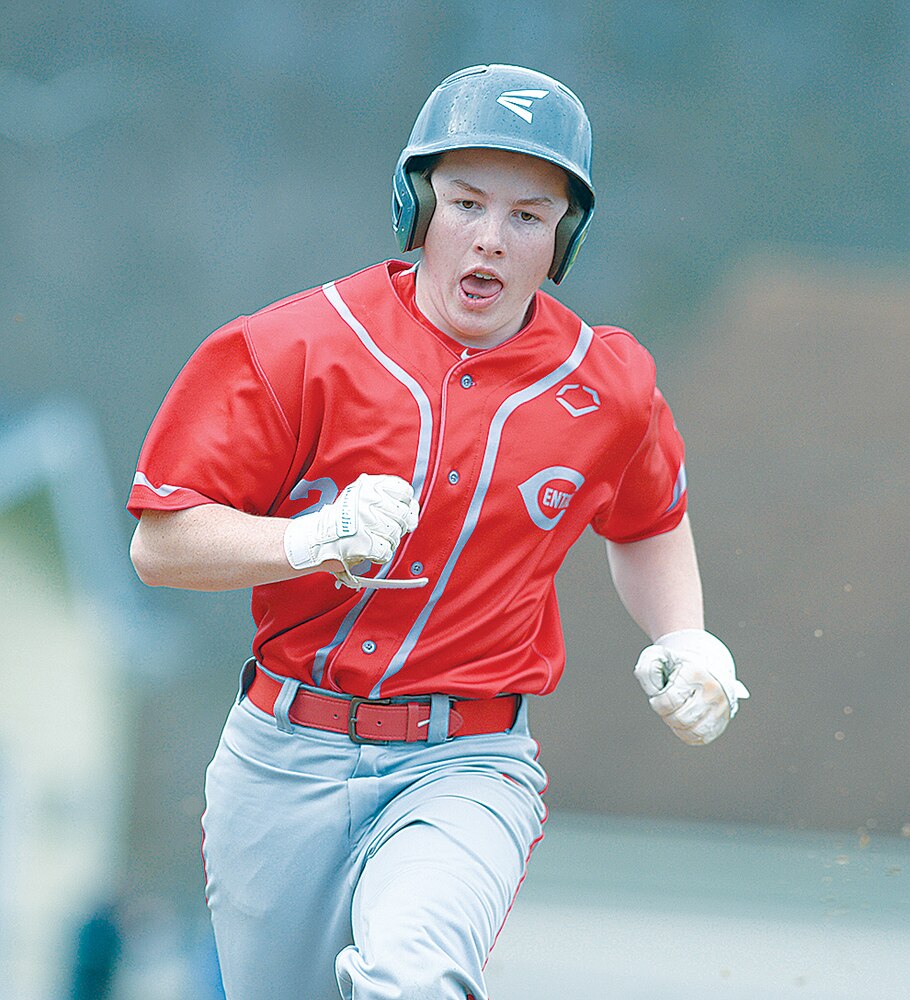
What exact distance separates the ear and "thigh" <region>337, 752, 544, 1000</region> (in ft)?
2.53

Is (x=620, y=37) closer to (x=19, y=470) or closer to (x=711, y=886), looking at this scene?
(x=19, y=470)

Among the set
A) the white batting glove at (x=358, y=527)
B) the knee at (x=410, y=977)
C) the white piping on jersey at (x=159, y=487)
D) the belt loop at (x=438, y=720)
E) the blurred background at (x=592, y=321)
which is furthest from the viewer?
the blurred background at (x=592, y=321)

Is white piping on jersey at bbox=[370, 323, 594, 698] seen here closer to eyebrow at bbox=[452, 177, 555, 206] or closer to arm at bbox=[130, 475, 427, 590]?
arm at bbox=[130, 475, 427, 590]

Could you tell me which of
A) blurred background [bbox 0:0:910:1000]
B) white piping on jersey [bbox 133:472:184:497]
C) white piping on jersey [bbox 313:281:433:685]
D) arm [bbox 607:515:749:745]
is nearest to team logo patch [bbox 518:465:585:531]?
white piping on jersey [bbox 313:281:433:685]

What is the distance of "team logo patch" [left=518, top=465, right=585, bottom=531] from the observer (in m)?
2.09

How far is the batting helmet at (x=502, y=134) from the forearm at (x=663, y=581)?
0.51 meters

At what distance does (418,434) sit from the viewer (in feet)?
6.64

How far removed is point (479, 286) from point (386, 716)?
2.00 feet

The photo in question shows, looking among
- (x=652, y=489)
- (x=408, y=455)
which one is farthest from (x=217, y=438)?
(x=652, y=489)

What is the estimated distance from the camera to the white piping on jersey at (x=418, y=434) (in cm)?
203

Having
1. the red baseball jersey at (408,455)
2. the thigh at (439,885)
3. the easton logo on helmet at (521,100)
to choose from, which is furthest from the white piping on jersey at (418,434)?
the easton logo on helmet at (521,100)

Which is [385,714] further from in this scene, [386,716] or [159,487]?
[159,487]

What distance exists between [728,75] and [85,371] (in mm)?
1881

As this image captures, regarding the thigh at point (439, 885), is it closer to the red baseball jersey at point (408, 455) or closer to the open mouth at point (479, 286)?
the red baseball jersey at point (408, 455)
